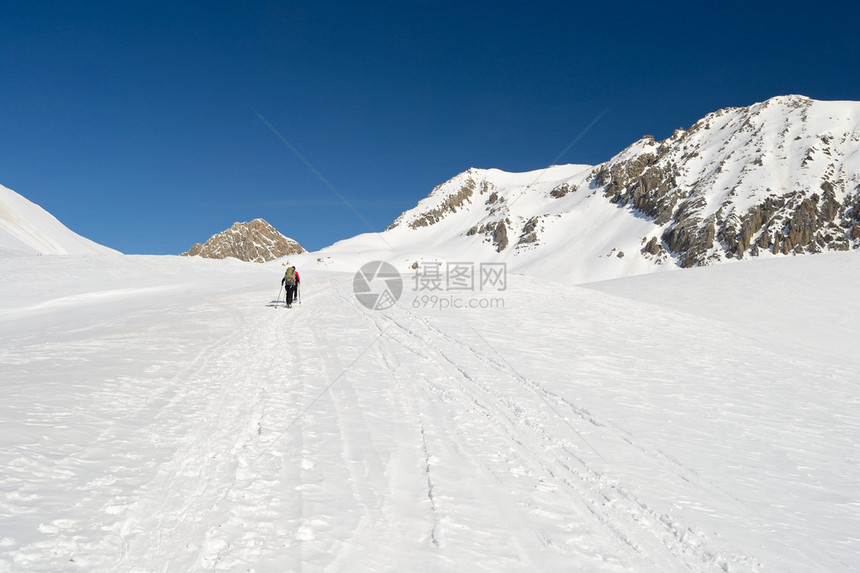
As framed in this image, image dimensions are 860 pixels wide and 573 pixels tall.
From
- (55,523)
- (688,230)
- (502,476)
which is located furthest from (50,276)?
(688,230)

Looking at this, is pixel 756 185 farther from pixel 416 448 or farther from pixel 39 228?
pixel 39 228

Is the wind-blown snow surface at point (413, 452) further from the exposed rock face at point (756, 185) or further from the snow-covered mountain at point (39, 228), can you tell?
the exposed rock face at point (756, 185)

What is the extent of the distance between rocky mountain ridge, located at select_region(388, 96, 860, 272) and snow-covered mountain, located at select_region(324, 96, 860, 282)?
0.35 m

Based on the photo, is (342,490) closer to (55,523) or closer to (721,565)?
(55,523)

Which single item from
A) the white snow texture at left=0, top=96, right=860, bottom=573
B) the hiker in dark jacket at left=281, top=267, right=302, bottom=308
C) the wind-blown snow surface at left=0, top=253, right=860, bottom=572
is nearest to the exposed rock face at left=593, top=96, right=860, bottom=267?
the hiker in dark jacket at left=281, top=267, right=302, bottom=308

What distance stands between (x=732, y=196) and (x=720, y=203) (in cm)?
422

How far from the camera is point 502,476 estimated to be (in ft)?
17.4

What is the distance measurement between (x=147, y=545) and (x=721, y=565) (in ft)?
16.5

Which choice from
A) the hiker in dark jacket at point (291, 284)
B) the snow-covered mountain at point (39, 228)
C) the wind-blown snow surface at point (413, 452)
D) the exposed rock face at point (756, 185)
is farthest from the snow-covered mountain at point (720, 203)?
the wind-blown snow surface at point (413, 452)

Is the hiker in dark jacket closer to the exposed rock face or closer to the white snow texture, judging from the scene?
the white snow texture

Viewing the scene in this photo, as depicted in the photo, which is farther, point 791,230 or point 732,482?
point 791,230

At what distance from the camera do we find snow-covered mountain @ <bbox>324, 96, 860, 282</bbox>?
132 meters

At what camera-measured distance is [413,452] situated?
19.0ft

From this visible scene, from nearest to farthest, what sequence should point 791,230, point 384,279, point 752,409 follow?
point 752,409 → point 384,279 → point 791,230
